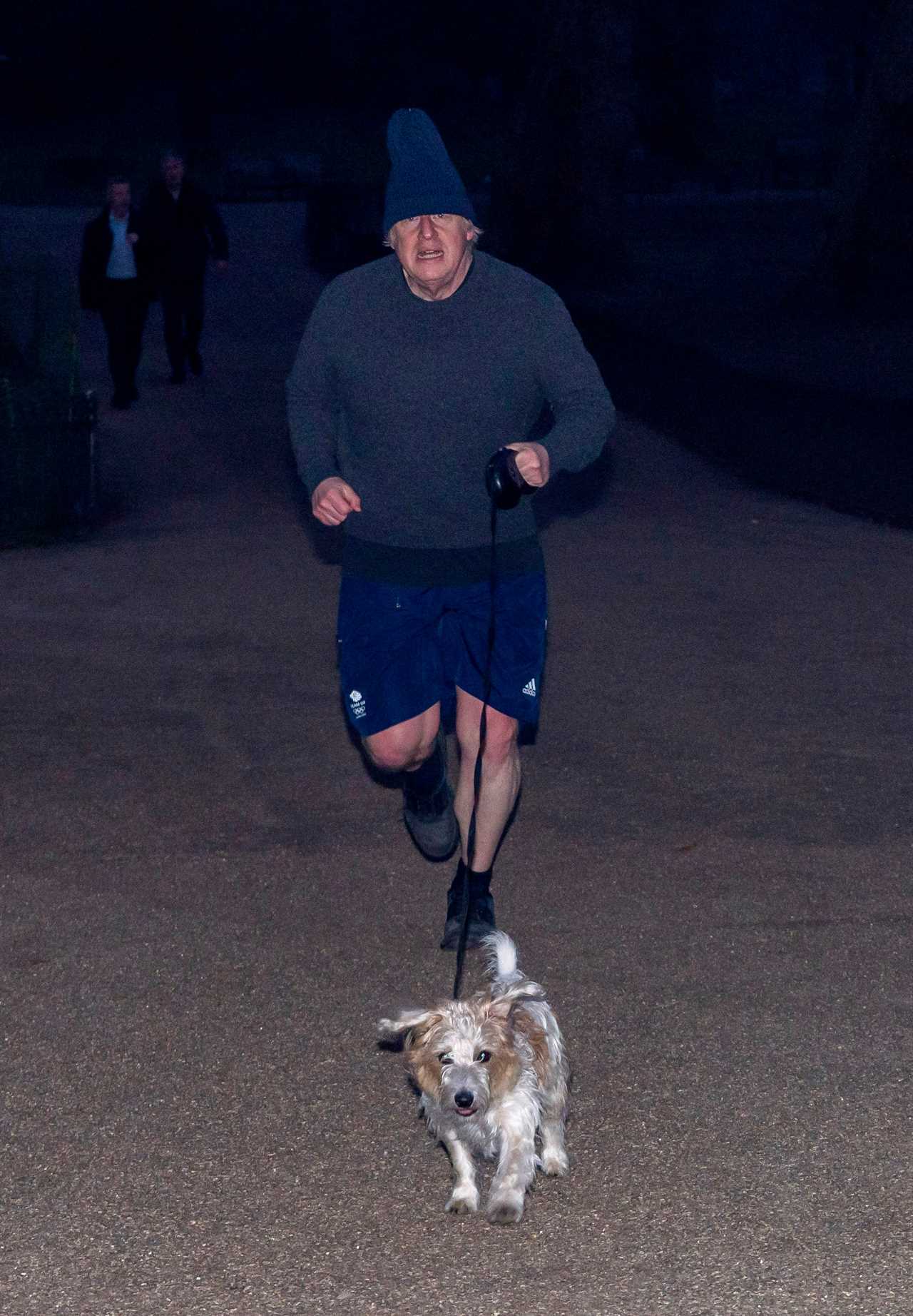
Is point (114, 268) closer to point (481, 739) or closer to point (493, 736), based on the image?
point (493, 736)

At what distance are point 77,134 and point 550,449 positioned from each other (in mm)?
85185

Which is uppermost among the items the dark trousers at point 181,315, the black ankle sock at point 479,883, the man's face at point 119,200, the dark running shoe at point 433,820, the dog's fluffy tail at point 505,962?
the dog's fluffy tail at point 505,962

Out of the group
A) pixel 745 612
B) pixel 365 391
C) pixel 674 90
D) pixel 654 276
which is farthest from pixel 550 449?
pixel 674 90

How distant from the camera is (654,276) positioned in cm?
3462

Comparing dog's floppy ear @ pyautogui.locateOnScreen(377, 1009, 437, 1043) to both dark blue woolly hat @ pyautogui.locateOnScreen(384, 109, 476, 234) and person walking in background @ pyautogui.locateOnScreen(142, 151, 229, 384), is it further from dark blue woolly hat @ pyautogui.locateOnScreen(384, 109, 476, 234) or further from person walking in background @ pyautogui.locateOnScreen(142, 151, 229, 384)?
person walking in background @ pyautogui.locateOnScreen(142, 151, 229, 384)

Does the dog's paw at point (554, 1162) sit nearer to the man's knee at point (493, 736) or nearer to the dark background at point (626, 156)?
the man's knee at point (493, 736)

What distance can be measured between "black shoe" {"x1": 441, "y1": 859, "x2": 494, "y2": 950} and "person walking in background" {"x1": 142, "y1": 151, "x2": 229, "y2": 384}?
13.0 meters

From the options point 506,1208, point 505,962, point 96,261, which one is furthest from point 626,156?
point 506,1208

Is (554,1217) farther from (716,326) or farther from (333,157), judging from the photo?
→ (333,157)

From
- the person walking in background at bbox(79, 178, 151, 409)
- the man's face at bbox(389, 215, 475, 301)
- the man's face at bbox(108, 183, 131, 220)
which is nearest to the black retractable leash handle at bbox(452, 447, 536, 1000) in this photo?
the man's face at bbox(389, 215, 475, 301)

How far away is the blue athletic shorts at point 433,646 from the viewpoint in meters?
5.46

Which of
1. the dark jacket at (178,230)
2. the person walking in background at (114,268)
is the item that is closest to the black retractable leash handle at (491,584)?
the person walking in background at (114,268)

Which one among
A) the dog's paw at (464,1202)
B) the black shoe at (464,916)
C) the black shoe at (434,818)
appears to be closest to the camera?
the dog's paw at (464,1202)

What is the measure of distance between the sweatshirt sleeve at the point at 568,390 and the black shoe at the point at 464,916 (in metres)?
1.37
